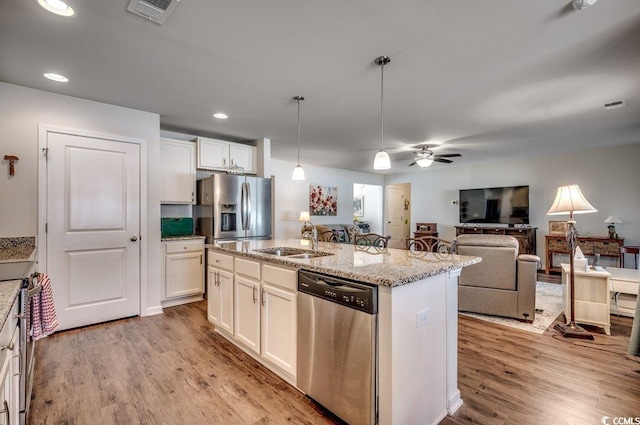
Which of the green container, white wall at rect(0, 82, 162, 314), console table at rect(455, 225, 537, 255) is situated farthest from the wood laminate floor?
console table at rect(455, 225, 537, 255)

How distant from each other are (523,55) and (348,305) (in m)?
2.35

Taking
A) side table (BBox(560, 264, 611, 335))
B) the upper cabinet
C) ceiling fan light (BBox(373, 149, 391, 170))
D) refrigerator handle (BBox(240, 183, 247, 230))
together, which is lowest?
side table (BBox(560, 264, 611, 335))

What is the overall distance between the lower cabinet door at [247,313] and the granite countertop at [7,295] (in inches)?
54.0

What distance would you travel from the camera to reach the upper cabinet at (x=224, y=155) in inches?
168

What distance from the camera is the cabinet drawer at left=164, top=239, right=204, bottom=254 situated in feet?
12.5

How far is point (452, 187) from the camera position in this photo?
7719 mm

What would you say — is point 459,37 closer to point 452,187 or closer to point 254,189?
point 254,189

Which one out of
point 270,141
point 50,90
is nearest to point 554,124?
point 270,141

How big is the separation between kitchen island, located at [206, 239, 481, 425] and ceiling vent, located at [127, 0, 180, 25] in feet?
5.72

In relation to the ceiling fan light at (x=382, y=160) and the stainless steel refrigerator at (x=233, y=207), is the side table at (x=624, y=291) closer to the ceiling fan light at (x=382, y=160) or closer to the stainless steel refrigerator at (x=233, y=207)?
the ceiling fan light at (x=382, y=160)

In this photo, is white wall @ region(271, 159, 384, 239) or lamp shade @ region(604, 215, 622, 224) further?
white wall @ region(271, 159, 384, 239)

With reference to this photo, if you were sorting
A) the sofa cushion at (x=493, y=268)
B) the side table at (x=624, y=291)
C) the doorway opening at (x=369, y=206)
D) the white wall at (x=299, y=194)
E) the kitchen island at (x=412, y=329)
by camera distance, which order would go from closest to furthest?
the kitchen island at (x=412, y=329) < the side table at (x=624, y=291) < the sofa cushion at (x=493, y=268) < the white wall at (x=299, y=194) < the doorway opening at (x=369, y=206)

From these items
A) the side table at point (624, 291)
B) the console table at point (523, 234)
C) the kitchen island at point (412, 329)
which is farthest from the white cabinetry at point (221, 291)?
the console table at point (523, 234)

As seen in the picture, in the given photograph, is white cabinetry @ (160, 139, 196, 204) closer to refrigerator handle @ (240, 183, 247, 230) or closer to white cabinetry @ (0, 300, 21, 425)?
refrigerator handle @ (240, 183, 247, 230)
